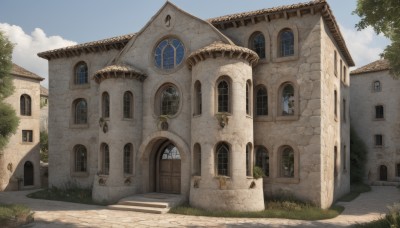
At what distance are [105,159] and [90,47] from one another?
7624 millimetres

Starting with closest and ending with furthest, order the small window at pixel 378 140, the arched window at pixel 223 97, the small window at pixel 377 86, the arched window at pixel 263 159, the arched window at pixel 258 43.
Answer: the arched window at pixel 223 97 < the arched window at pixel 263 159 < the arched window at pixel 258 43 < the small window at pixel 378 140 < the small window at pixel 377 86

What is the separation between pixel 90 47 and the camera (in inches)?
880

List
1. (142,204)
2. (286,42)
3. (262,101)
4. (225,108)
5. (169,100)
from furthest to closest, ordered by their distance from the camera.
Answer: (169,100) < (262,101) < (286,42) < (142,204) < (225,108)

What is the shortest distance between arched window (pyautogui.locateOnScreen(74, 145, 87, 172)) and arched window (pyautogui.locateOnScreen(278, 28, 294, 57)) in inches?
555

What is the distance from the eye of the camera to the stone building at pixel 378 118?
29375 mm

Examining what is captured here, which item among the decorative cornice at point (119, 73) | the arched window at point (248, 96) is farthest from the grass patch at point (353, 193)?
the decorative cornice at point (119, 73)

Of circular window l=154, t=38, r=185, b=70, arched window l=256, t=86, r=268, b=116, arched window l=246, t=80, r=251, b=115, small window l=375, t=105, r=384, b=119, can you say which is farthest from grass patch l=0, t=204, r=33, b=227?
small window l=375, t=105, r=384, b=119

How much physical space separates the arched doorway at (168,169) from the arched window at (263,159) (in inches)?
175

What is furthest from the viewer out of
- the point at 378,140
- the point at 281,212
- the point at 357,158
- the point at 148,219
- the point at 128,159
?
the point at 378,140

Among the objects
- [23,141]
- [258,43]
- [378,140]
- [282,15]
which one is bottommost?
[378,140]

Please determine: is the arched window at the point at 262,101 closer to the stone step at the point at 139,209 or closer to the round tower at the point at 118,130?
the round tower at the point at 118,130

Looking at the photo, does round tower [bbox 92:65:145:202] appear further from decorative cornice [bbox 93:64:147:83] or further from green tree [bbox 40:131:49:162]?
green tree [bbox 40:131:49:162]

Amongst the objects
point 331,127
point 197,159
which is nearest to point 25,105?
point 197,159

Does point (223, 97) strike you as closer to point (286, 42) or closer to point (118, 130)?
point (286, 42)
